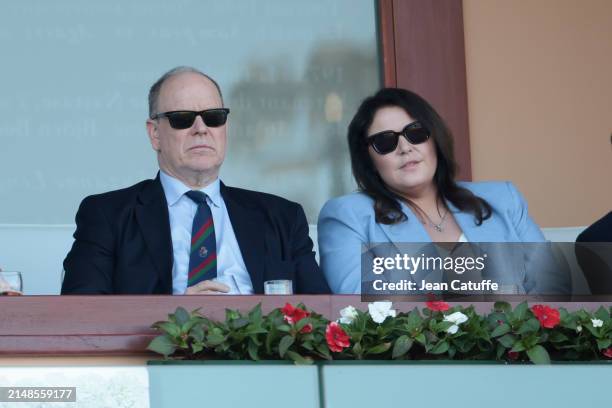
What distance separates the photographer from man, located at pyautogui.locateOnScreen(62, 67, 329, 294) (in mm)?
3885

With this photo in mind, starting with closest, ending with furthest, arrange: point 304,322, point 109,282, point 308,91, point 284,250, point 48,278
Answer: point 304,322, point 109,282, point 284,250, point 48,278, point 308,91

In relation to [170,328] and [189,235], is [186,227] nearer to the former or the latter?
[189,235]

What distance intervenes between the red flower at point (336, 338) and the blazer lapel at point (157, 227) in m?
0.89

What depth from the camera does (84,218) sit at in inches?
158

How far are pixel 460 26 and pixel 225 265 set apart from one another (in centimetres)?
203

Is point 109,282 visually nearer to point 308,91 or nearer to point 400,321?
point 400,321

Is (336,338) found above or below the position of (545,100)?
below

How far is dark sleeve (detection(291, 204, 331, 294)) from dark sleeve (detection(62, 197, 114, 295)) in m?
0.59

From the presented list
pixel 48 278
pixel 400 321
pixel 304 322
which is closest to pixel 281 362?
pixel 304 322

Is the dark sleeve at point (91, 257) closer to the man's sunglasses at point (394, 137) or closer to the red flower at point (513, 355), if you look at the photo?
the man's sunglasses at point (394, 137)

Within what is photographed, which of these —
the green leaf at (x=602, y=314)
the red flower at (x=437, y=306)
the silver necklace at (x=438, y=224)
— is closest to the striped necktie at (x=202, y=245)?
the silver necklace at (x=438, y=224)

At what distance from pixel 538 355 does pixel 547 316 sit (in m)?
0.11

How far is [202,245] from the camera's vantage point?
13.2 ft

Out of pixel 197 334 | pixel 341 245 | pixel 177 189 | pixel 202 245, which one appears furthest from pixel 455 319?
pixel 177 189
